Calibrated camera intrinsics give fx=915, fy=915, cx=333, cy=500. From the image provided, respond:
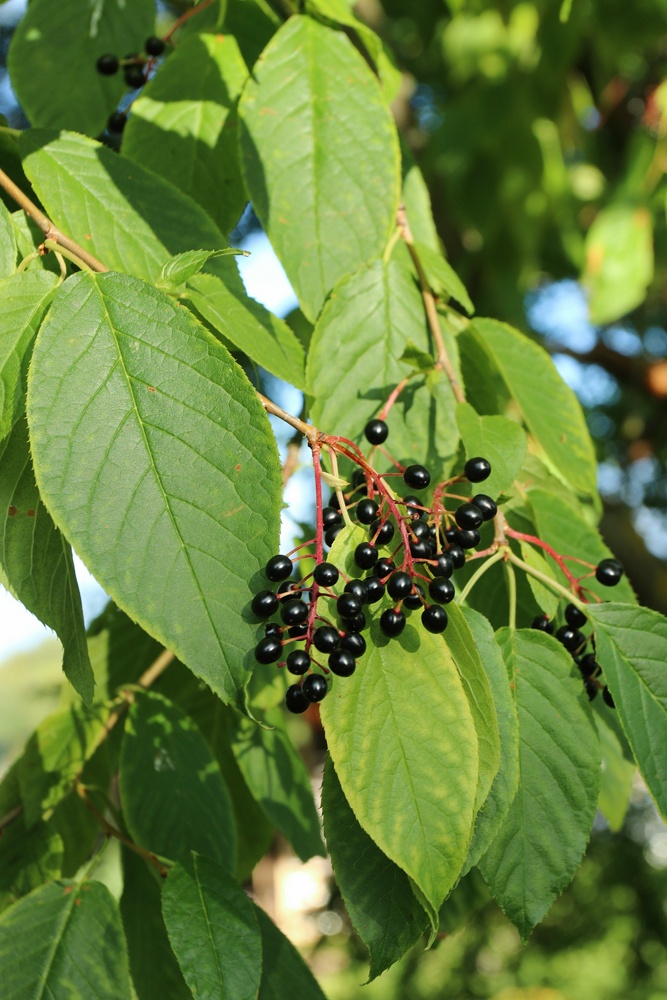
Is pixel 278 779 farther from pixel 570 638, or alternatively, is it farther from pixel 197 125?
pixel 197 125

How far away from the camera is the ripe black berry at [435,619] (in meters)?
0.78

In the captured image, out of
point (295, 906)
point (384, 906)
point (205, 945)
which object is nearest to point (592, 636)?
point (384, 906)

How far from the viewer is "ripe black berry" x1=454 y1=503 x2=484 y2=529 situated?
88 centimetres

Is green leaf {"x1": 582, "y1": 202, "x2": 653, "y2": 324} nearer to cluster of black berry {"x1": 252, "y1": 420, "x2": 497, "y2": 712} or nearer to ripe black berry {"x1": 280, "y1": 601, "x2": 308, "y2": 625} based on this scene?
cluster of black berry {"x1": 252, "y1": 420, "x2": 497, "y2": 712}

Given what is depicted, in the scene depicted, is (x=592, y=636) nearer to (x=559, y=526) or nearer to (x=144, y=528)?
(x=559, y=526)

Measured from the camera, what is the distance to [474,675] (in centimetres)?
79

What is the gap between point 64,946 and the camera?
951mm

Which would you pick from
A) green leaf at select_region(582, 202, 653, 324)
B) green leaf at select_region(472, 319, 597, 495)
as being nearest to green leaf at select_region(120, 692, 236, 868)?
green leaf at select_region(472, 319, 597, 495)

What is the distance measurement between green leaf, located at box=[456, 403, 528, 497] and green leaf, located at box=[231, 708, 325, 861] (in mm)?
545

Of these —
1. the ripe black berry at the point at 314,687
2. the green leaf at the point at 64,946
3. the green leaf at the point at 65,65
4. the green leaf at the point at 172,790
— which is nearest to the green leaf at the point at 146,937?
the green leaf at the point at 172,790

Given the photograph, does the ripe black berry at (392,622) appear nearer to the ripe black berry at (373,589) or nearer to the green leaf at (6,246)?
the ripe black berry at (373,589)

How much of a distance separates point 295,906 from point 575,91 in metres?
9.33

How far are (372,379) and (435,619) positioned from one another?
1.36ft

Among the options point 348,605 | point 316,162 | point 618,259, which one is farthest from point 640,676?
point 618,259
